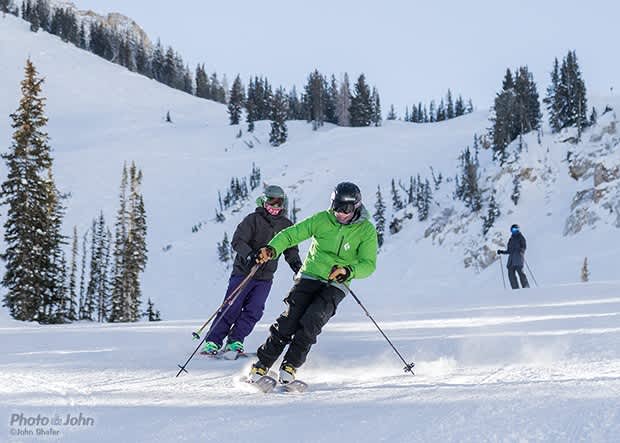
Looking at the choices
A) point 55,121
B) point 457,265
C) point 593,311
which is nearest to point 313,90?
point 55,121

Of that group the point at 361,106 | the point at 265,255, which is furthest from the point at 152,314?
the point at 361,106

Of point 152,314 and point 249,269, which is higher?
point 249,269

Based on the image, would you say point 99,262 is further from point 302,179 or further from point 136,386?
point 136,386

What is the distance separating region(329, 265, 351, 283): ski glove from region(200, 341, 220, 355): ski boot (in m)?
2.49

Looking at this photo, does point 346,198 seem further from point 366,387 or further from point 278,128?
point 278,128

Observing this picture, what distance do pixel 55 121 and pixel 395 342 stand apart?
89.0 meters

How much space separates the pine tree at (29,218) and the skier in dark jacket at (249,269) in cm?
1581

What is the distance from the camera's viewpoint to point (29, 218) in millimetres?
20281

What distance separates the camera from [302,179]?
5000cm

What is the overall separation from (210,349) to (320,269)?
2321mm

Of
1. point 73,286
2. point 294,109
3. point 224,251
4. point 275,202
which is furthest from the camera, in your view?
point 294,109

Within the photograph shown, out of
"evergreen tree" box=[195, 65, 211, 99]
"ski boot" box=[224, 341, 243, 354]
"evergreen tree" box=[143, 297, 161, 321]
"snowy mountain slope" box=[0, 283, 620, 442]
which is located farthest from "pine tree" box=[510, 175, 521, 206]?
"evergreen tree" box=[195, 65, 211, 99]

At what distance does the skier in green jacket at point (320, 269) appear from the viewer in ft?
15.3

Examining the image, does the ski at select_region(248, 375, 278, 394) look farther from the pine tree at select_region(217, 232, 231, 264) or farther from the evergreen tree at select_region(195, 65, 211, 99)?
the evergreen tree at select_region(195, 65, 211, 99)
